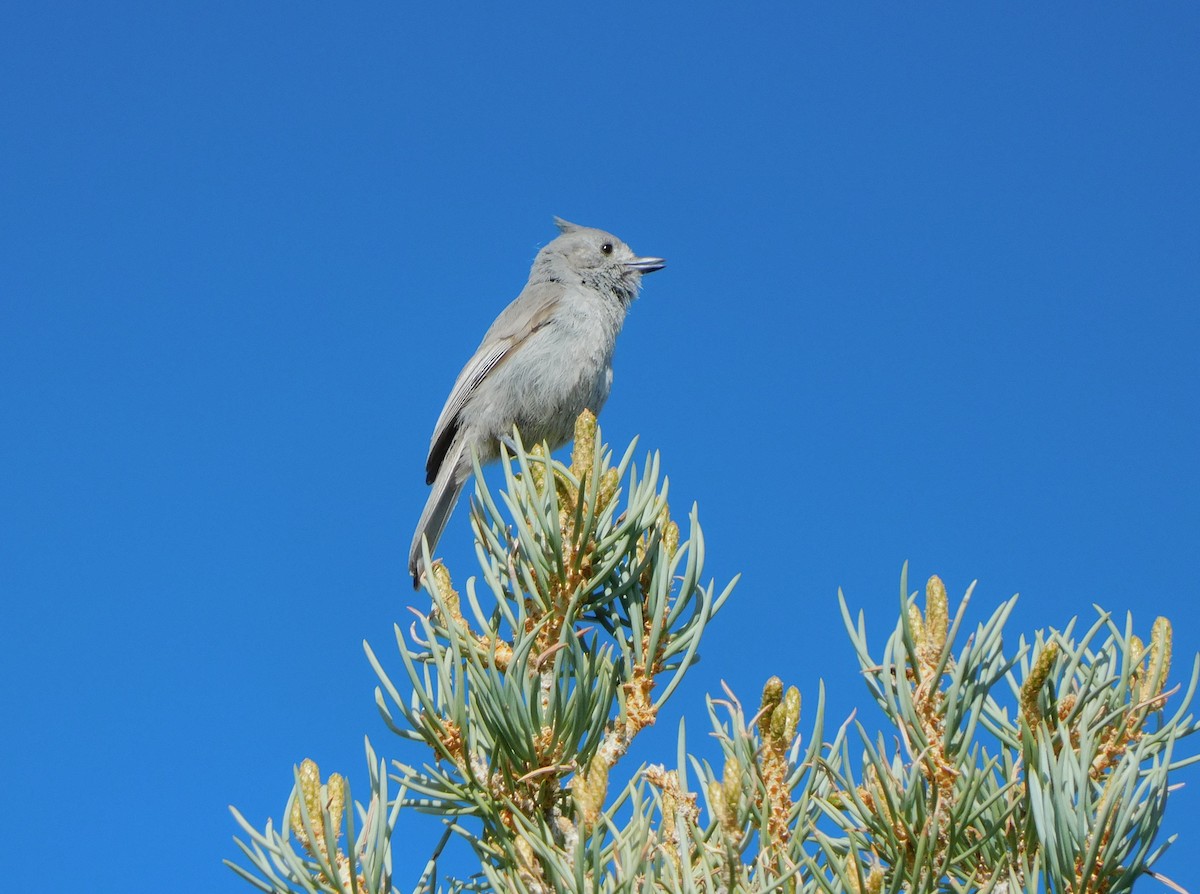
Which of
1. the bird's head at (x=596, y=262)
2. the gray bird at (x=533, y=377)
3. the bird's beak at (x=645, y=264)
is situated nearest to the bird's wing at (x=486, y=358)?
the gray bird at (x=533, y=377)

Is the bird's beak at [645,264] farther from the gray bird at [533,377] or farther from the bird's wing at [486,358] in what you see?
the bird's wing at [486,358]

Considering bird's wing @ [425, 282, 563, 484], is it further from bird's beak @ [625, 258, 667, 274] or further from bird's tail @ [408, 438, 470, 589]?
bird's beak @ [625, 258, 667, 274]

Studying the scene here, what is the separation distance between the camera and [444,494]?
14.4 ft

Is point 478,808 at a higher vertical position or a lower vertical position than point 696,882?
higher

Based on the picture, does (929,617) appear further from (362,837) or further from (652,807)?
(362,837)

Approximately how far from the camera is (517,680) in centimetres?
130

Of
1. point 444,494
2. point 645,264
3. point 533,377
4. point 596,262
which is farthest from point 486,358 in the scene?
point 645,264

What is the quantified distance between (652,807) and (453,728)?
277 millimetres

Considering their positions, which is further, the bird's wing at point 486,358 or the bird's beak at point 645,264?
the bird's beak at point 645,264

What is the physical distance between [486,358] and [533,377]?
42 centimetres

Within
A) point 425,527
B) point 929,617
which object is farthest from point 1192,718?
point 425,527

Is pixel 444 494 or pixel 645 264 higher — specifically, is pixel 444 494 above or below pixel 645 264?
below

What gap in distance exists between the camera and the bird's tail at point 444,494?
4246 mm

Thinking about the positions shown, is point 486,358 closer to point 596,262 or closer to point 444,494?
point 444,494
